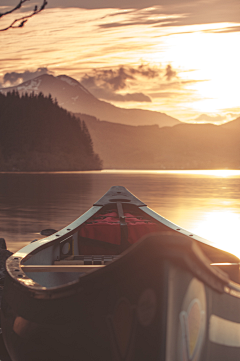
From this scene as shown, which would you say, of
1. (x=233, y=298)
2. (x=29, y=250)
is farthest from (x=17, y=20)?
(x=233, y=298)

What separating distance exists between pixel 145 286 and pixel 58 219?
18.8 meters

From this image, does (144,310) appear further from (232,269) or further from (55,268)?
(232,269)

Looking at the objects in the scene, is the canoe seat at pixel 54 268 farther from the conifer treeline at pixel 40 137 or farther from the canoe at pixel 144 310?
the conifer treeline at pixel 40 137

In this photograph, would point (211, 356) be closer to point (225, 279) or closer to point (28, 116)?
point (225, 279)

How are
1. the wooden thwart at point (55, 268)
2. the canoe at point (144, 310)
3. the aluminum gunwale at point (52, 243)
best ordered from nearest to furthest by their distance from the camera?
the canoe at point (144, 310) < the aluminum gunwale at point (52, 243) < the wooden thwart at point (55, 268)

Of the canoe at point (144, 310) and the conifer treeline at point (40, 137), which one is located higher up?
the conifer treeline at point (40, 137)

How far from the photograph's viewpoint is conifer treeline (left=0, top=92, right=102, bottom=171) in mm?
147750

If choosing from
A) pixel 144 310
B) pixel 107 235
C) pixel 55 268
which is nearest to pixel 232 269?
pixel 144 310

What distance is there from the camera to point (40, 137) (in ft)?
519

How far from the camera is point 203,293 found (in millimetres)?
3064

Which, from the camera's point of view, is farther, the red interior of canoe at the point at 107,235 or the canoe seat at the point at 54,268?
the red interior of canoe at the point at 107,235

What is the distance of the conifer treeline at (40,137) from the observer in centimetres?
14775

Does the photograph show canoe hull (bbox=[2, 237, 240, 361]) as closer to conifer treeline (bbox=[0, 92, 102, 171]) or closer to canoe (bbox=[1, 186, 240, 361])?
canoe (bbox=[1, 186, 240, 361])

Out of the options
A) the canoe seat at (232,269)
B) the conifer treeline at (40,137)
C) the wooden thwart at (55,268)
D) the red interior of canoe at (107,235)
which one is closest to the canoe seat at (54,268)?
the wooden thwart at (55,268)
